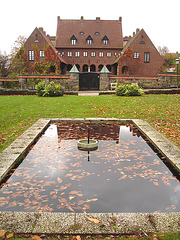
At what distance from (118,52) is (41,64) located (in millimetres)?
16564

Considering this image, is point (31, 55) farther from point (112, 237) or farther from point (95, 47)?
point (112, 237)

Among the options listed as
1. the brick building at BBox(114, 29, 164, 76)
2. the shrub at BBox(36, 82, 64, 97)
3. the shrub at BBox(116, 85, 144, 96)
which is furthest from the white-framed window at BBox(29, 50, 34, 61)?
the shrub at BBox(116, 85, 144, 96)

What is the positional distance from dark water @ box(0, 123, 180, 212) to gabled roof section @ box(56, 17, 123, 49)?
146 ft

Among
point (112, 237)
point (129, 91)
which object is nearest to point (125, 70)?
Result: point (129, 91)

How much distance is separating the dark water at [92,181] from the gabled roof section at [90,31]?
44.4m

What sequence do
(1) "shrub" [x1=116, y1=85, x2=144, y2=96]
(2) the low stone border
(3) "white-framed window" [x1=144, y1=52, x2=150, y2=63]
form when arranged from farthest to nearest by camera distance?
(3) "white-framed window" [x1=144, y1=52, x2=150, y2=63] → (2) the low stone border → (1) "shrub" [x1=116, y1=85, x2=144, y2=96]

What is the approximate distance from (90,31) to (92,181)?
161 feet

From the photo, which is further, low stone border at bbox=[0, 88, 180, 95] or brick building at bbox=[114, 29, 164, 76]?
brick building at bbox=[114, 29, 164, 76]

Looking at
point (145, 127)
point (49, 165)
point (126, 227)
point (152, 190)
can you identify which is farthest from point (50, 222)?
Result: point (145, 127)

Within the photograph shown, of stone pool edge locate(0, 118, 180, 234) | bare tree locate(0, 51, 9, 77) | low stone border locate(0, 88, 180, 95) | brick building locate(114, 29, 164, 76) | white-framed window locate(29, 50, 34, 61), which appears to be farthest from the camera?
bare tree locate(0, 51, 9, 77)

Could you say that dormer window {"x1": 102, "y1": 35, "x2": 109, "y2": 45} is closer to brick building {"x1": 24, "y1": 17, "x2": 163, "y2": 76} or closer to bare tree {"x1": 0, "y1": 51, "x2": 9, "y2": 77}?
brick building {"x1": 24, "y1": 17, "x2": 163, "y2": 76}

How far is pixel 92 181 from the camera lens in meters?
4.57

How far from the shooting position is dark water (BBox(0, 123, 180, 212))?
12.1 ft

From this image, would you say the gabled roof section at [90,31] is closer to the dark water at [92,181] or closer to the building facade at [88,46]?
the building facade at [88,46]
